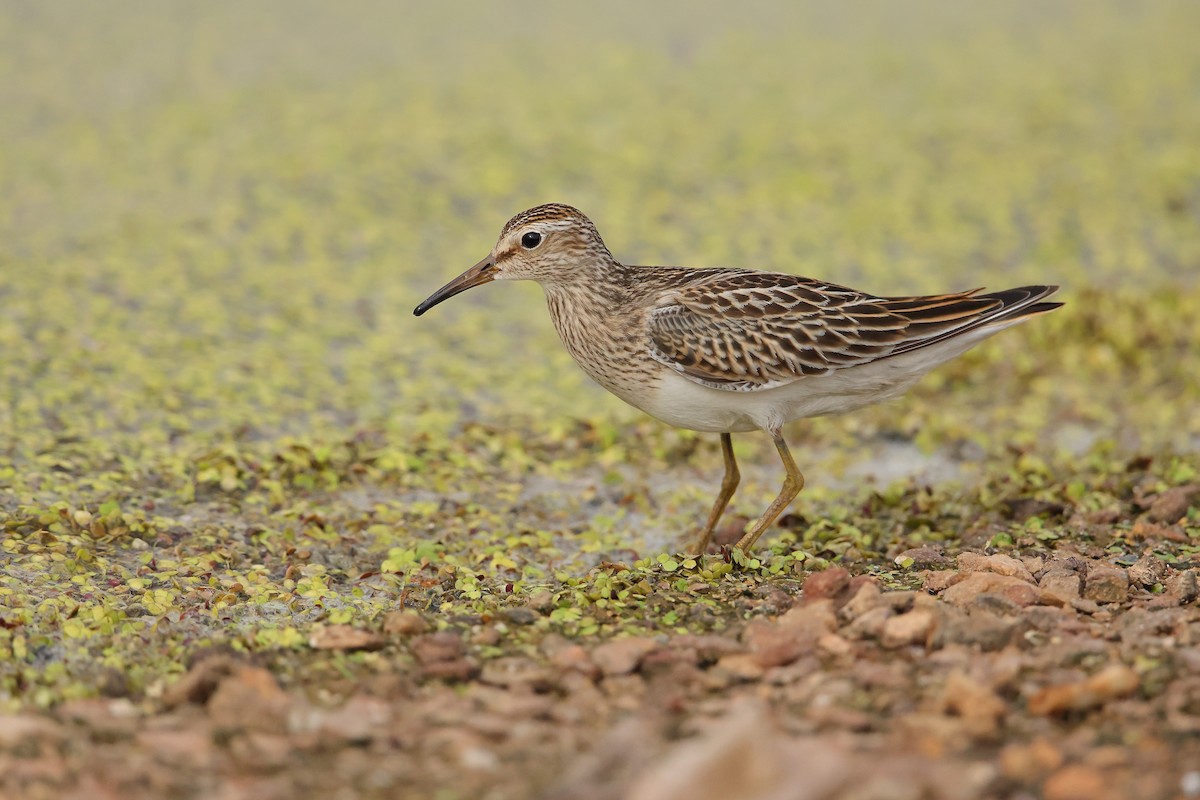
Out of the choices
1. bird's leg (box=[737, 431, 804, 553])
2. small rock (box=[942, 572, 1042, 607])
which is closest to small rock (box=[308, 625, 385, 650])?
bird's leg (box=[737, 431, 804, 553])

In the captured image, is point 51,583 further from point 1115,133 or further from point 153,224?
point 1115,133

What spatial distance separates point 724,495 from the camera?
7602 mm

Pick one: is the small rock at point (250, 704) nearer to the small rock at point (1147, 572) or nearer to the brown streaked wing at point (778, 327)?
the brown streaked wing at point (778, 327)

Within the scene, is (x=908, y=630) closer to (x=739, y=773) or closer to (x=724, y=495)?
(x=739, y=773)

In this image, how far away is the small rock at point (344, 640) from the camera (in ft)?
18.4

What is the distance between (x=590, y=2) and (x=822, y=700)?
1615cm

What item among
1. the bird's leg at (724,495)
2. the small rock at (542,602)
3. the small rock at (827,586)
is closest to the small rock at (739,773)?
the small rock at (827,586)

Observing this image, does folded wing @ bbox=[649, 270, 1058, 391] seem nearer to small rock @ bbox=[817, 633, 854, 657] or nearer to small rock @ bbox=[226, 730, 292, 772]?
small rock @ bbox=[817, 633, 854, 657]

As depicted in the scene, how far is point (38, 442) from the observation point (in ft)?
27.5

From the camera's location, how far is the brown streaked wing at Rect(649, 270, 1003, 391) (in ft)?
23.1

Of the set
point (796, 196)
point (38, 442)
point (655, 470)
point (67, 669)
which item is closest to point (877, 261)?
point (796, 196)

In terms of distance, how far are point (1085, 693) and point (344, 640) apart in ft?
9.52

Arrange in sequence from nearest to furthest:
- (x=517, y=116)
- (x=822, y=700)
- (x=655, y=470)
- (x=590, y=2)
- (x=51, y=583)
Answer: (x=822, y=700), (x=51, y=583), (x=655, y=470), (x=517, y=116), (x=590, y=2)

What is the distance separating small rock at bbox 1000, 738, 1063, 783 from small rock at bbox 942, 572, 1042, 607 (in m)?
1.59
